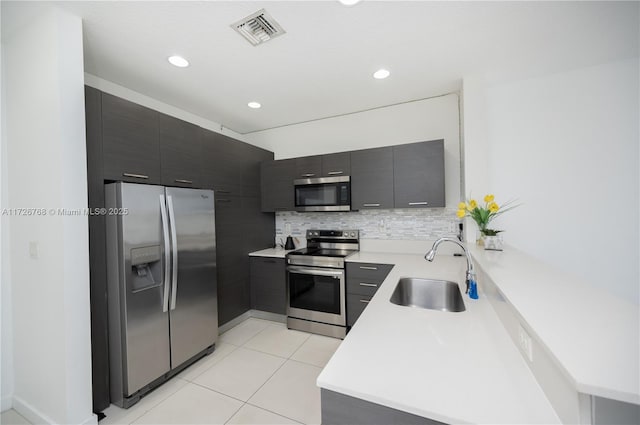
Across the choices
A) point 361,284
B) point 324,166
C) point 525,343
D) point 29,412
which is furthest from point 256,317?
point 525,343

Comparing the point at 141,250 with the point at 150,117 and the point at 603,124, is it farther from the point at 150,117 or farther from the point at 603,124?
the point at 603,124

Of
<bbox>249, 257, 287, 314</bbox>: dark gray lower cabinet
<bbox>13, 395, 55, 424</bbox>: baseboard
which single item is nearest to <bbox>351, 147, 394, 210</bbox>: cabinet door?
<bbox>249, 257, 287, 314</bbox>: dark gray lower cabinet

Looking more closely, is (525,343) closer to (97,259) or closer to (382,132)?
(97,259)

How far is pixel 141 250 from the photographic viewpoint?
A: 1.77 m

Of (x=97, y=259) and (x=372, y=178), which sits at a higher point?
(x=372, y=178)

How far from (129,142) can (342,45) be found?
5.68ft

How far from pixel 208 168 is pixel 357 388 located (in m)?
2.44

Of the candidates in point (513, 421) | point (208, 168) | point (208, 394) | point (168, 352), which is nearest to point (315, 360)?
point (208, 394)

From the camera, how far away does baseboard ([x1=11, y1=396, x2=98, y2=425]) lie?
1.52m

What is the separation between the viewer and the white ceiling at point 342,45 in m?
1.51

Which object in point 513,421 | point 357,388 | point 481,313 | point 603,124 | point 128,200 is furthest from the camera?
point 603,124

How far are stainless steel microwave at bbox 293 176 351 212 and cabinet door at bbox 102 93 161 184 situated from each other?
1.50 meters

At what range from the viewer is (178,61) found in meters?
1.96

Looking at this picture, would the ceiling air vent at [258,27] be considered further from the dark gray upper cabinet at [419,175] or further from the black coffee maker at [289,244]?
the black coffee maker at [289,244]
